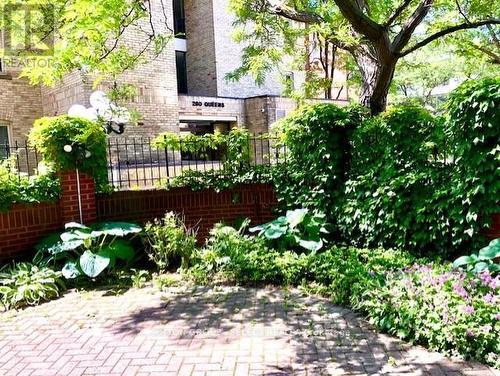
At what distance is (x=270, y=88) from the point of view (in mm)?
19594

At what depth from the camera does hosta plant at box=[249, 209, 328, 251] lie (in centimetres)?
608

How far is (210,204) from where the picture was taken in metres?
7.32

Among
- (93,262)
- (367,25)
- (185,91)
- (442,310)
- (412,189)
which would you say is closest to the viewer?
(442,310)

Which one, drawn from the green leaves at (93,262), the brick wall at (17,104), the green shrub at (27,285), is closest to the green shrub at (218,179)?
the green leaves at (93,262)

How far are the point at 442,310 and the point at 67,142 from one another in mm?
5292

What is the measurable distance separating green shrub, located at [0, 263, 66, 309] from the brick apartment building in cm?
687

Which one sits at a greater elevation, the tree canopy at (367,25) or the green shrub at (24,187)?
the tree canopy at (367,25)

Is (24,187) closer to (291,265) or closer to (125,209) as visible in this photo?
(125,209)

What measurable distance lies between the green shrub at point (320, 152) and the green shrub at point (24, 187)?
355 centimetres

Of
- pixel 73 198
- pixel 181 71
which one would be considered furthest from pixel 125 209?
pixel 181 71

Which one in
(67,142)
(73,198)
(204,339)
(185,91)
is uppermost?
(185,91)

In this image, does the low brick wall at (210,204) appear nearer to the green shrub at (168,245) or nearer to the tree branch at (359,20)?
the green shrub at (168,245)

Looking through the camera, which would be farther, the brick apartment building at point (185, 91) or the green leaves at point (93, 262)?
the brick apartment building at point (185, 91)

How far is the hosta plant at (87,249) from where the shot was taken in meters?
5.42
